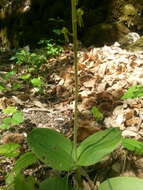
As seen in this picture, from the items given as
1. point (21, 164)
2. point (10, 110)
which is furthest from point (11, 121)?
point (21, 164)

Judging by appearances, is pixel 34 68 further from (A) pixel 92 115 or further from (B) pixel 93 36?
(A) pixel 92 115

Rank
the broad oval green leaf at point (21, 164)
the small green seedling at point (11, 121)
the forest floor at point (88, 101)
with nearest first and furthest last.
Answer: the broad oval green leaf at point (21, 164), the forest floor at point (88, 101), the small green seedling at point (11, 121)

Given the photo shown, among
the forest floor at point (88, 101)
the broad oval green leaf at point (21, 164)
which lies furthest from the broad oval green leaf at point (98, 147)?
the broad oval green leaf at point (21, 164)

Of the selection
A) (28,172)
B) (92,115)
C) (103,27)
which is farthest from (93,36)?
(28,172)

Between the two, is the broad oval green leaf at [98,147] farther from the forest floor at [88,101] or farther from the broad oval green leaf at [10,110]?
the broad oval green leaf at [10,110]

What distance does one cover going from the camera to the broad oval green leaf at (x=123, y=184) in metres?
1.86

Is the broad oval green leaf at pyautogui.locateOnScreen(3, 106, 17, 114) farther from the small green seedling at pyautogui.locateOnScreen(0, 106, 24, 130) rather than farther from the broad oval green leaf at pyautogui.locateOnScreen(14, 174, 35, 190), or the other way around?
the broad oval green leaf at pyautogui.locateOnScreen(14, 174, 35, 190)

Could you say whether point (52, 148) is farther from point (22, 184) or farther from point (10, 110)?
point (10, 110)

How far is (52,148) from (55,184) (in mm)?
192

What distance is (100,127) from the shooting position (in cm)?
271

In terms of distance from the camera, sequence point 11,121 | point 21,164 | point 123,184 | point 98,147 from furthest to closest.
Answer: point 11,121 < point 21,164 < point 98,147 < point 123,184

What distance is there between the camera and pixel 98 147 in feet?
6.54

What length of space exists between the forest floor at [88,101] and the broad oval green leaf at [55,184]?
240 mm

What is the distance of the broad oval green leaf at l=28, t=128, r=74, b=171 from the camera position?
1.94 meters
